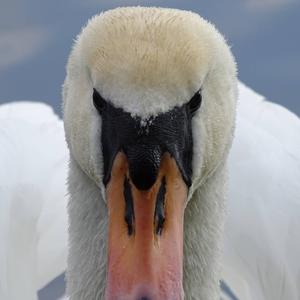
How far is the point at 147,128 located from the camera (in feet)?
12.5

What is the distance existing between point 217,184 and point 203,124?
0.43 metres

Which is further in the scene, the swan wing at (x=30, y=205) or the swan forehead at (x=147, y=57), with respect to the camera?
the swan wing at (x=30, y=205)

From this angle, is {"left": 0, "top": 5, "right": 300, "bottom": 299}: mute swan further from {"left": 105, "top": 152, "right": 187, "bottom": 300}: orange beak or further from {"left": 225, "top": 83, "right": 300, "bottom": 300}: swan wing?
{"left": 105, "top": 152, "right": 187, "bottom": 300}: orange beak

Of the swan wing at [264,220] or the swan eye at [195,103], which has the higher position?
the swan eye at [195,103]

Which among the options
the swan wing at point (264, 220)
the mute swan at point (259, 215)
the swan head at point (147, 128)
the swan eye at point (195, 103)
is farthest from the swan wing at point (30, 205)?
the swan eye at point (195, 103)

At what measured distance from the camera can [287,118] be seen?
22.7ft

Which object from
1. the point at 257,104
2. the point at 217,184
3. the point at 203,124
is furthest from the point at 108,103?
the point at 257,104

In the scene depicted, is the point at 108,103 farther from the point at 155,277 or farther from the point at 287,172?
the point at 287,172

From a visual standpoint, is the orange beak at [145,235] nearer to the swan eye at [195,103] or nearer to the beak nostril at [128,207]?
the beak nostril at [128,207]

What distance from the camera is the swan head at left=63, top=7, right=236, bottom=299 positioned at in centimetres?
380

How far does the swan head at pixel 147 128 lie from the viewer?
3.80 m

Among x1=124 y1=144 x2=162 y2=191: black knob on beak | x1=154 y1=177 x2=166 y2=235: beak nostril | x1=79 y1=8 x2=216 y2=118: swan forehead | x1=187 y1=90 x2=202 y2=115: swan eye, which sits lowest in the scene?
x1=154 y1=177 x2=166 y2=235: beak nostril

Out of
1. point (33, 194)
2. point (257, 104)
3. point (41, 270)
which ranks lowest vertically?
point (41, 270)

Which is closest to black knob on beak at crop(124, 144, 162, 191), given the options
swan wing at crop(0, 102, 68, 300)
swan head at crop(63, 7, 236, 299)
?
swan head at crop(63, 7, 236, 299)
